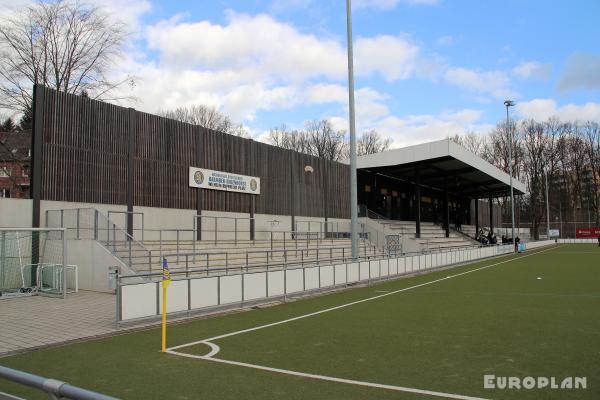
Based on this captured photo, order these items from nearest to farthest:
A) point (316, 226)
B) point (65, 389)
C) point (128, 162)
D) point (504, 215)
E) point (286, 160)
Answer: point (65, 389) < point (128, 162) < point (286, 160) < point (316, 226) < point (504, 215)

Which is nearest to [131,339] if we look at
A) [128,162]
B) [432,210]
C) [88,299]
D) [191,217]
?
[88,299]

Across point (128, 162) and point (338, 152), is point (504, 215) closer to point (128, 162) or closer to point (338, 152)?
point (338, 152)

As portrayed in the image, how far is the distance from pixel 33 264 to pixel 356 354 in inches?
569

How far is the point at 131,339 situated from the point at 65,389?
23.9 feet

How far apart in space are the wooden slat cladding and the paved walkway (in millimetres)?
6424

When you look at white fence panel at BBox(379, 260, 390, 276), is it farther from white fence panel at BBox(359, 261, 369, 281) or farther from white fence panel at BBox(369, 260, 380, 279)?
white fence panel at BBox(359, 261, 369, 281)

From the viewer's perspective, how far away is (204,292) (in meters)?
12.8

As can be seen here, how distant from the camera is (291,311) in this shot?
13469mm

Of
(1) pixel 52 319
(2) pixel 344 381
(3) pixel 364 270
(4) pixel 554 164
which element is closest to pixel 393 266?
(3) pixel 364 270

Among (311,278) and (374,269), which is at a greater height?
(311,278)

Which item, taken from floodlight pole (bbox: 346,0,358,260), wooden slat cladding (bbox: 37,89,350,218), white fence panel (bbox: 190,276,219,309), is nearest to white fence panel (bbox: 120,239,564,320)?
white fence panel (bbox: 190,276,219,309)

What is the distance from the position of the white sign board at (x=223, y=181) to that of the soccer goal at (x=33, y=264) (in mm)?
8844

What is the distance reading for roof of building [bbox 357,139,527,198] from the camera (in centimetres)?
3966

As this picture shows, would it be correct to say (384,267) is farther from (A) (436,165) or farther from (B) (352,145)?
(A) (436,165)
